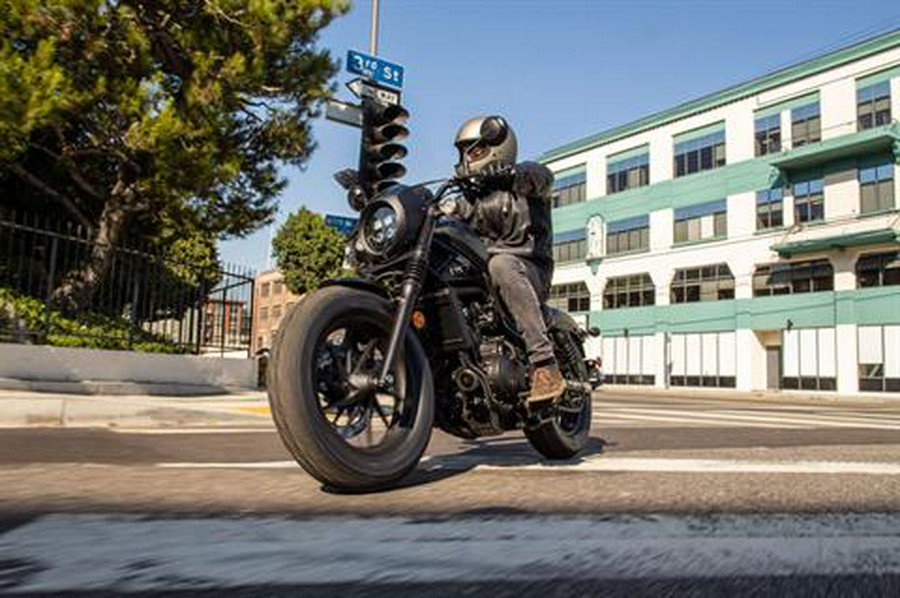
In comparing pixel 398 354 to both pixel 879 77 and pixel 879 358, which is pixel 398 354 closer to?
pixel 879 358

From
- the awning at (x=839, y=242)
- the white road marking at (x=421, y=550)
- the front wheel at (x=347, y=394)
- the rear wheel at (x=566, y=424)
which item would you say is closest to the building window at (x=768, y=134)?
the awning at (x=839, y=242)

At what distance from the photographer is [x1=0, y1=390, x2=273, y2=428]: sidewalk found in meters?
6.59

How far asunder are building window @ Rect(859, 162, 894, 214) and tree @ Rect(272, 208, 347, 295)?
25687mm

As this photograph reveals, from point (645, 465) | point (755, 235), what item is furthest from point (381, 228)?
point (755, 235)

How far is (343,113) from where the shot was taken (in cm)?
857

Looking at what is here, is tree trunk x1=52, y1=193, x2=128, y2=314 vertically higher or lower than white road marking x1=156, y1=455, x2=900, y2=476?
higher

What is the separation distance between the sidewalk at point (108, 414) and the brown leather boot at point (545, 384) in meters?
4.20

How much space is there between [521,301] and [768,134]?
122 feet

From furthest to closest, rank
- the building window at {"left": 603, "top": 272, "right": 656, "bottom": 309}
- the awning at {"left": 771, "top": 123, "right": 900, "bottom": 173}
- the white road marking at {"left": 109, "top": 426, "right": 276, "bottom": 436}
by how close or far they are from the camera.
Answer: the building window at {"left": 603, "top": 272, "right": 656, "bottom": 309} < the awning at {"left": 771, "top": 123, "right": 900, "bottom": 173} < the white road marking at {"left": 109, "top": 426, "right": 276, "bottom": 436}

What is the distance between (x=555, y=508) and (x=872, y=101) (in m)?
35.8

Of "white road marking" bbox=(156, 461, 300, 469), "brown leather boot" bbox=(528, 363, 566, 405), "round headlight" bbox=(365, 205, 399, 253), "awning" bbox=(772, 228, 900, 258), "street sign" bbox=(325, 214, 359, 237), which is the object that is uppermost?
"awning" bbox=(772, 228, 900, 258)

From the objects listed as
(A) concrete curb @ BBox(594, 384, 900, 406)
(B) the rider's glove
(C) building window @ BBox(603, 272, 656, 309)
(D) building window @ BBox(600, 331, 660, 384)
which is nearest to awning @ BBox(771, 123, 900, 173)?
(C) building window @ BBox(603, 272, 656, 309)

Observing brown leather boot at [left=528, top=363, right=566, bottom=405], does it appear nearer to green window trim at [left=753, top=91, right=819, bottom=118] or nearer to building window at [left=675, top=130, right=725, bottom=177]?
green window trim at [left=753, top=91, right=819, bottom=118]

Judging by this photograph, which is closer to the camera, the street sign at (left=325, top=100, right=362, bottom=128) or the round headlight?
Result: the round headlight
